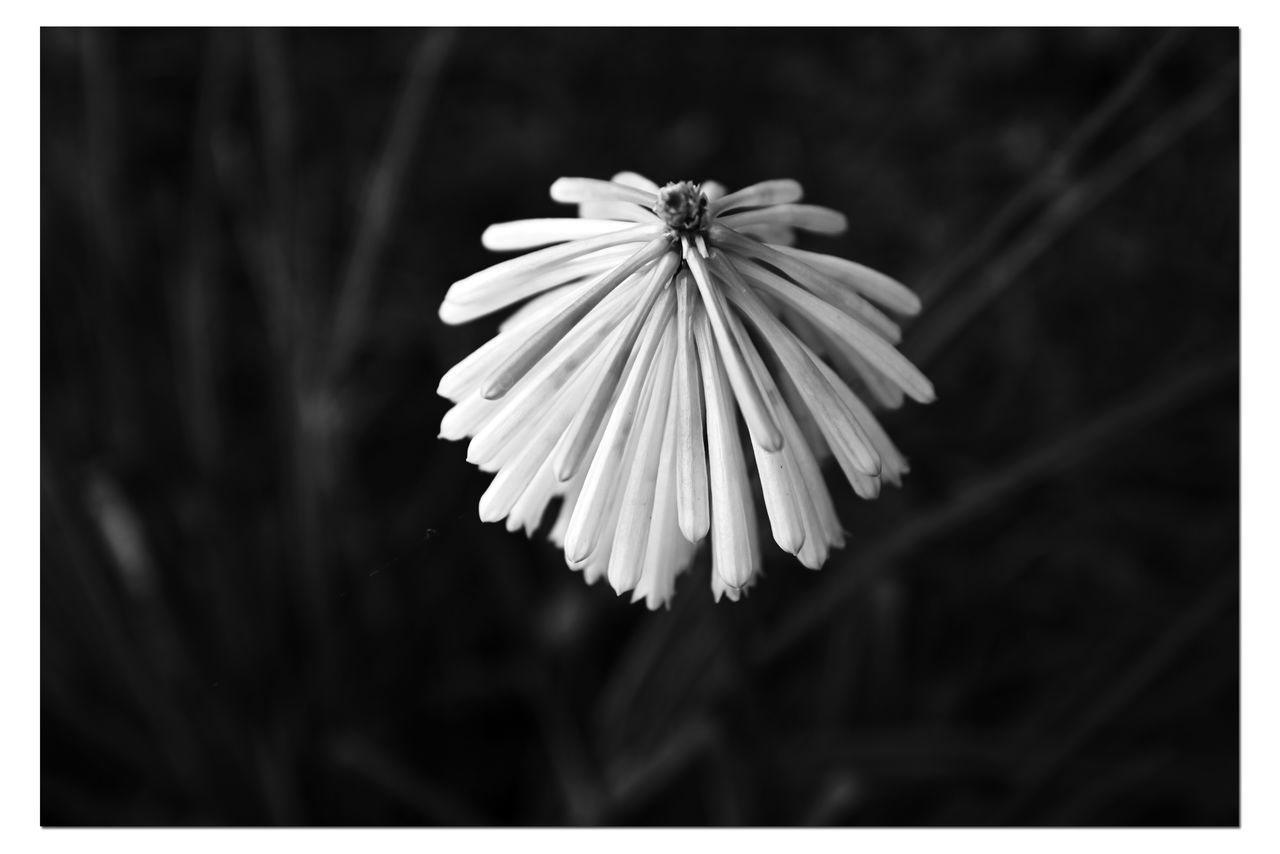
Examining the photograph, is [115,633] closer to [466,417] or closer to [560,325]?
[466,417]

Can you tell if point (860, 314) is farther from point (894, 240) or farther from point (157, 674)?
point (894, 240)

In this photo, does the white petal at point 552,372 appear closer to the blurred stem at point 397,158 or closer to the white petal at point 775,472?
the white petal at point 775,472

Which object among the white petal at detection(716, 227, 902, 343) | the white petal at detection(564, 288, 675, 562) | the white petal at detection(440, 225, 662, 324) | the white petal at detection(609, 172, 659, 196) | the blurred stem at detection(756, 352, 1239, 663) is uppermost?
the white petal at detection(609, 172, 659, 196)

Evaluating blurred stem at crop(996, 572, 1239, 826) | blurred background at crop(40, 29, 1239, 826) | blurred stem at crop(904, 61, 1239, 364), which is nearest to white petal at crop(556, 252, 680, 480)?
blurred background at crop(40, 29, 1239, 826)

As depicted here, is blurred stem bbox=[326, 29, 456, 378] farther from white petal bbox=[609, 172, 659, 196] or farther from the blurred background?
white petal bbox=[609, 172, 659, 196]

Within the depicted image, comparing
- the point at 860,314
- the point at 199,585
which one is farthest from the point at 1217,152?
the point at 199,585

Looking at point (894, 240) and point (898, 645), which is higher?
point (894, 240)
